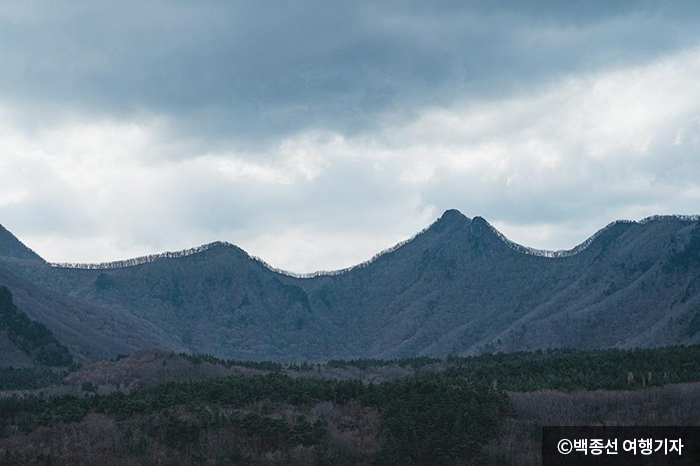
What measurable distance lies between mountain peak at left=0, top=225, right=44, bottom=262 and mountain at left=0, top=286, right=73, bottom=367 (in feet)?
271

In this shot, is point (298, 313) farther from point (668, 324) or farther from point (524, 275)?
point (668, 324)

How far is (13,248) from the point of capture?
162125mm

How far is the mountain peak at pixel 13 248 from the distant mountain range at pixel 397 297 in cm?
38

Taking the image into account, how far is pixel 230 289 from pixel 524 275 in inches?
2072

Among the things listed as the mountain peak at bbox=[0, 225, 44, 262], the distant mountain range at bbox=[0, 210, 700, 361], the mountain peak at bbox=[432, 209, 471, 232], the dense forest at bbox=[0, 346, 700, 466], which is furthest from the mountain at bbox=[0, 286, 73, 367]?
the mountain peak at bbox=[432, 209, 471, 232]

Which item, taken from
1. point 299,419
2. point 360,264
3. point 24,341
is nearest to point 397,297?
point 360,264

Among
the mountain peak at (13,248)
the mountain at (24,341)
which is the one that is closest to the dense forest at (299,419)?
the mountain at (24,341)

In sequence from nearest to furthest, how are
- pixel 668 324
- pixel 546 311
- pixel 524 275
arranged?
pixel 668 324
pixel 546 311
pixel 524 275

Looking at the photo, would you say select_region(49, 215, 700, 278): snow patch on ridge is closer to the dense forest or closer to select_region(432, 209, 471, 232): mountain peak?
select_region(432, 209, 471, 232): mountain peak

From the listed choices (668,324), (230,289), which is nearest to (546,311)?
(668,324)

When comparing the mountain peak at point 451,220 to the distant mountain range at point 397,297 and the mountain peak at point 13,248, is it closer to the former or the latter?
the distant mountain range at point 397,297

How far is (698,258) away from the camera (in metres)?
99.6

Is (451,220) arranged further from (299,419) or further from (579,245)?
(299,419)

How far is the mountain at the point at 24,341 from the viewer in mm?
74062
